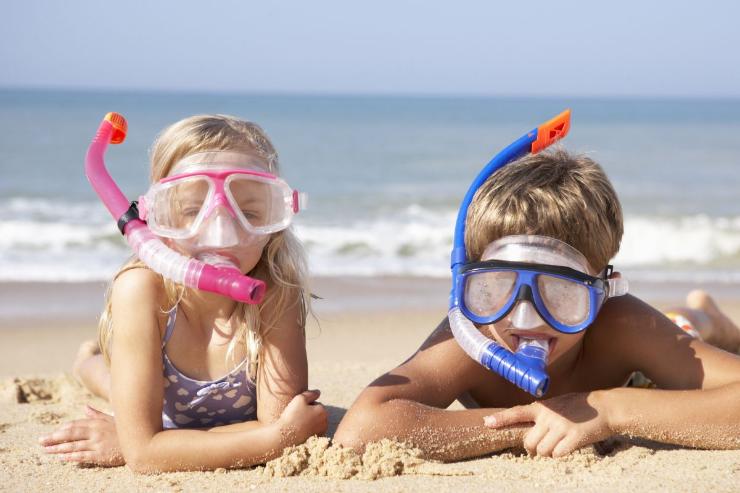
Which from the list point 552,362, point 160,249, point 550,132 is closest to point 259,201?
point 160,249

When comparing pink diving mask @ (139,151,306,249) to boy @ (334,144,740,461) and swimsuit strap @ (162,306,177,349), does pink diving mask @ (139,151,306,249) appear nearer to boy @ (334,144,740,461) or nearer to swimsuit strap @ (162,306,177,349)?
swimsuit strap @ (162,306,177,349)

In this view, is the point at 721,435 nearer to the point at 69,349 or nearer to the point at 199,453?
the point at 199,453

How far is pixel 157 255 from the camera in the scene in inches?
113

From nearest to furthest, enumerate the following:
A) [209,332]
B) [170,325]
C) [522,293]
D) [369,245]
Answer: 1. [522,293]
2. [170,325]
3. [209,332]
4. [369,245]

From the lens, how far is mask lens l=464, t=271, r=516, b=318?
115 inches

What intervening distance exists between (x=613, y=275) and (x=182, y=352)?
156cm

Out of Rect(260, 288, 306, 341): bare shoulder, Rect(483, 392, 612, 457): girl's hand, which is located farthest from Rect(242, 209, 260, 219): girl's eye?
Rect(483, 392, 612, 457): girl's hand

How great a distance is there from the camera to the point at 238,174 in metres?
2.99

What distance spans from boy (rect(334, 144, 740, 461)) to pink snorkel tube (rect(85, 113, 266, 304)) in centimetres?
67

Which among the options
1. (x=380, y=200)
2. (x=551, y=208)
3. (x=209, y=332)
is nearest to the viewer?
(x=551, y=208)

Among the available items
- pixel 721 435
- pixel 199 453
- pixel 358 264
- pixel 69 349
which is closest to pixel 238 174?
pixel 199 453

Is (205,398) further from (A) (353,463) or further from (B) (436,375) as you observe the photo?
(B) (436,375)

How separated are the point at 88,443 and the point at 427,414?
1.25 meters

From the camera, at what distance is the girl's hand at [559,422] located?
302 centimetres
